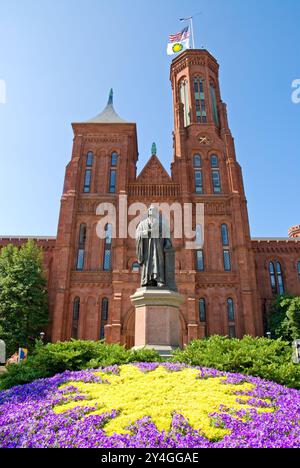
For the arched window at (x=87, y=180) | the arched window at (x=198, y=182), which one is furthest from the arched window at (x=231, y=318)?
the arched window at (x=87, y=180)

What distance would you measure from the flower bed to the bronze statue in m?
3.63

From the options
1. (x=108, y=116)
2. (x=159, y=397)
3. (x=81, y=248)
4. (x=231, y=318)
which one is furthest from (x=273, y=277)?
(x=159, y=397)

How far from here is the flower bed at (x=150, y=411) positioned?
4.02 m

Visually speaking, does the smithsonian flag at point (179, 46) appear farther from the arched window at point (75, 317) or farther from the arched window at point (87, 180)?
the arched window at point (75, 317)

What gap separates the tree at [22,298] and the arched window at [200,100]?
1025 inches

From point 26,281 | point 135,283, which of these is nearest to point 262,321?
point 135,283

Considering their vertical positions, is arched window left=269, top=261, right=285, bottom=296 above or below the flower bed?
above

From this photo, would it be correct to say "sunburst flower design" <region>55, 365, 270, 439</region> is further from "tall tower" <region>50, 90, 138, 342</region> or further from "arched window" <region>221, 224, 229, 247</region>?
"arched window" <region>221, 224, 229, 247</region>

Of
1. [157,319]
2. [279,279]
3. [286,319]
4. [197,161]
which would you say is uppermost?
[197,161]

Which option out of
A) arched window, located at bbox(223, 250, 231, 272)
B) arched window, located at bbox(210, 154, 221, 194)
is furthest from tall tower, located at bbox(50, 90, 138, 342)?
arched window, located at bbox(223, 250, 231, 272)

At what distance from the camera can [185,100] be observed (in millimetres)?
42969

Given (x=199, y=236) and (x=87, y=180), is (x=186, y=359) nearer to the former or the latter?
(x=199, y=236)

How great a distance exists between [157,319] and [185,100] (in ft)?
129

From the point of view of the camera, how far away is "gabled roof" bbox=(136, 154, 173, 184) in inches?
1406
